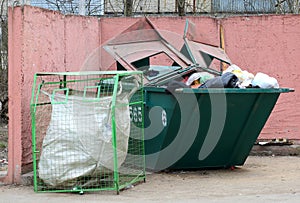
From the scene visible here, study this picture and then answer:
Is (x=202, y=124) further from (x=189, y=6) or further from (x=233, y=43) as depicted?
(x=189, y=6)

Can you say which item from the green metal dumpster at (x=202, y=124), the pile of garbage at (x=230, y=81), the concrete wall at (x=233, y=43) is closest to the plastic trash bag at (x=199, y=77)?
the pile of garbage at (x=230, y=81)

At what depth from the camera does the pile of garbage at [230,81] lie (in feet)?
26.3

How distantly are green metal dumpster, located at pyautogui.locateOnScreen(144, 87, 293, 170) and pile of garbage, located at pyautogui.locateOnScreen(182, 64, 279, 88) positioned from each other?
0.39 feet

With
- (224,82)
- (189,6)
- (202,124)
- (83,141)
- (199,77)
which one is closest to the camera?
(83,141)

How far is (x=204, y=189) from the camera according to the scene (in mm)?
7715

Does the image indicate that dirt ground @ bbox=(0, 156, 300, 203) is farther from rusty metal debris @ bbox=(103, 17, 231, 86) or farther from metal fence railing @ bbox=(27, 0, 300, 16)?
metal fence railing @ bbox=(27, 0, 300, 16)

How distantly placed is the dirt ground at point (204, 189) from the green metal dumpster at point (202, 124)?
250mm

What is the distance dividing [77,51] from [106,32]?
1.33 metres

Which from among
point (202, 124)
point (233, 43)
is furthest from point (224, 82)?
point (233, 43)

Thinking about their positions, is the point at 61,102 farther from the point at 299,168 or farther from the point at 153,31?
the point at 299,168

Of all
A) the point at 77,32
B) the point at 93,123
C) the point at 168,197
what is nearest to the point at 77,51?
the point at 77,32

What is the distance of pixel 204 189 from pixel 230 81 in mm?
1479

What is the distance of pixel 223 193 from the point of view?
741cm

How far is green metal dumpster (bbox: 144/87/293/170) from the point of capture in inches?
317
